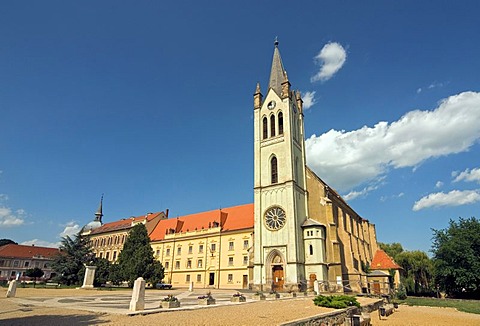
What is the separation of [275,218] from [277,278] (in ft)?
22.3

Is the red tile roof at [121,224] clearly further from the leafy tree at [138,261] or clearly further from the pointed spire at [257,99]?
the pointed spire at [257,99]

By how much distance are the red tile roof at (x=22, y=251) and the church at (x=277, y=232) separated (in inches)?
1758

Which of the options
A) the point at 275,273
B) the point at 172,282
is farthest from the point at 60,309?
the point at 172,282

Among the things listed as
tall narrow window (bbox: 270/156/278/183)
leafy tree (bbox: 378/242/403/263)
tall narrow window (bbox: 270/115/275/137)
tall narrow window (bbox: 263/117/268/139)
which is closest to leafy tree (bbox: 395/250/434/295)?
leafy tree (bbox: 378/242/403/263)

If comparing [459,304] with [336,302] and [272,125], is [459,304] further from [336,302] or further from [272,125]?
[272,125]

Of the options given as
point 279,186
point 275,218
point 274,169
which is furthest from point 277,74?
point 275,218

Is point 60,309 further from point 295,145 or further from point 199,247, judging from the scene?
point 199,247

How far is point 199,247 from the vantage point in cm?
5022

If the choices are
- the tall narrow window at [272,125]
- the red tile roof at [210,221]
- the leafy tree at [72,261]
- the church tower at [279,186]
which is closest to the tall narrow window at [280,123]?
the church tower at [279,186]

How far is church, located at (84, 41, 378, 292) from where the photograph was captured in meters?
33.4

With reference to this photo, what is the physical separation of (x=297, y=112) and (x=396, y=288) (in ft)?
86.6

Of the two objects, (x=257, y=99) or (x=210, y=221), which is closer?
(x=257, y=99)

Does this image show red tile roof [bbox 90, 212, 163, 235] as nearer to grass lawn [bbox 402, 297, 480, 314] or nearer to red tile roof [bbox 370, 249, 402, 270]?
red tile roof [bbox 370, 249, 402, 270]

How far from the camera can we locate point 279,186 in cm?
3666
